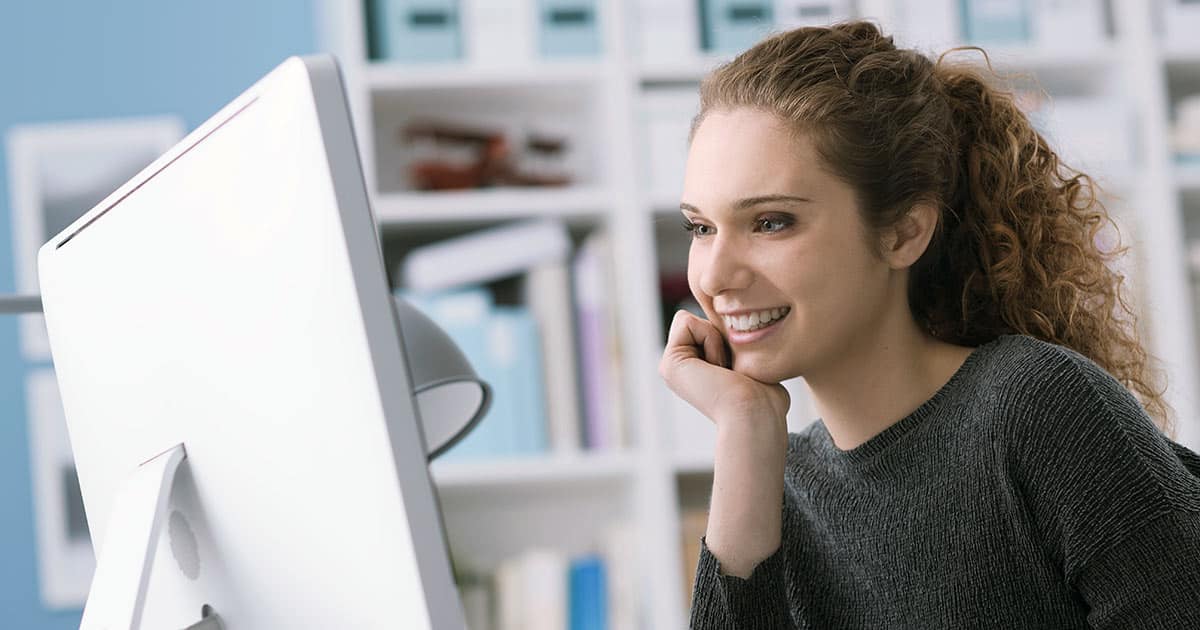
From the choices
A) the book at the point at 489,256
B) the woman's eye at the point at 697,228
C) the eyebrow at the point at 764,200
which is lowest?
the book at the point at 489,256

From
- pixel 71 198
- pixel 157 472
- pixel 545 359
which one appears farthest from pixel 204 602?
pixel 71 198

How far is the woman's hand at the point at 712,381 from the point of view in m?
1.17

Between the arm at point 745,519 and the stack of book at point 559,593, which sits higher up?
the arm at point 745,519

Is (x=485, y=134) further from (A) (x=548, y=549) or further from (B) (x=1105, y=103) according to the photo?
(B) (x=1105, y=103)

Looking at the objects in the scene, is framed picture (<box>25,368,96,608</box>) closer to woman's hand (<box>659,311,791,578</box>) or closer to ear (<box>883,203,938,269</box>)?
woman's hand (<box>659,311,791,578</box>)

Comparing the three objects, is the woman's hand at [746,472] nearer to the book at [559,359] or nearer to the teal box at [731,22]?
the book at [559,359]

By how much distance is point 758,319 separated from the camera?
3.87 feet

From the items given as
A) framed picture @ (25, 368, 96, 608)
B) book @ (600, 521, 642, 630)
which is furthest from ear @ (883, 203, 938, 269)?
framed picture @ (25, 368, 96, 608)

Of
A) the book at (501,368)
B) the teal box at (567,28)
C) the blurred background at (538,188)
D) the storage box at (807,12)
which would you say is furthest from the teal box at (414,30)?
the storage box at (807,12)

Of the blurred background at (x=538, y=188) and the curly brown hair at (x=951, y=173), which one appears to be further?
the blurred background at (x=538, y=188)

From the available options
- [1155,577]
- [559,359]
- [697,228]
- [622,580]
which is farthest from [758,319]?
[622,580]

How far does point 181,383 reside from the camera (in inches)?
28.4

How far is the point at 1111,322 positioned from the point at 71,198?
2.12 metres

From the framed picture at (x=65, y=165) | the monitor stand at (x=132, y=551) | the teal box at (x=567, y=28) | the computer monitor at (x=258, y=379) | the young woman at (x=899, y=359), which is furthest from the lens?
the framed picture at (x=65, y=165)
